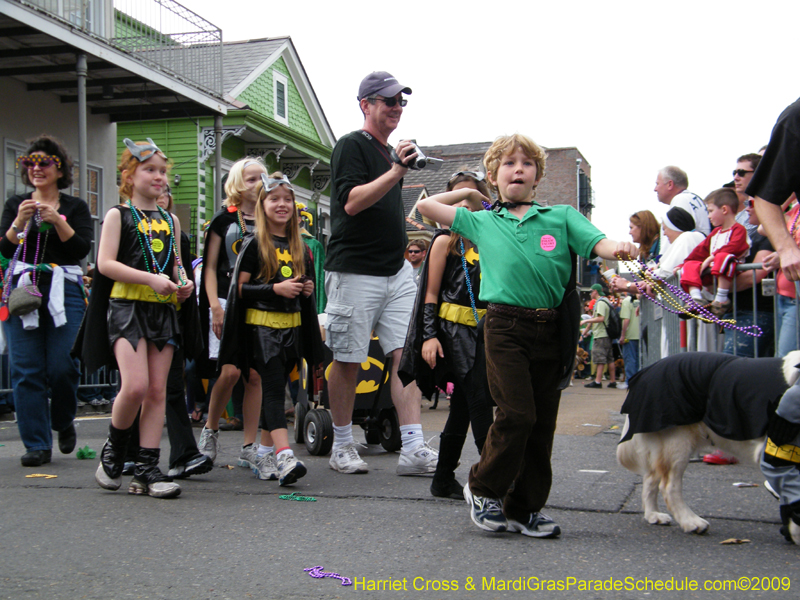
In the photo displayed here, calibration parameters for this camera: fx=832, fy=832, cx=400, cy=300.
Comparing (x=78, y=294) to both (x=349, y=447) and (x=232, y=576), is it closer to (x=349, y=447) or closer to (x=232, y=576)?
(x=349, y=447)

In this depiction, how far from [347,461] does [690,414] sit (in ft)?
7.86

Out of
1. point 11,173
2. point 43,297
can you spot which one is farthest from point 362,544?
point 11,173

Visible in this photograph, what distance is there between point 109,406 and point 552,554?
8.31m

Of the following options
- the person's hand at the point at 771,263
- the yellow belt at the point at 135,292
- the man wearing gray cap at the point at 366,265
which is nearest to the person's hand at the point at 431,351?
the man wearing gray cap at the point at 366,265

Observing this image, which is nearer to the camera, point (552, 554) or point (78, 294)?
point (552, 554)

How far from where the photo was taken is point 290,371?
5309 millimetres

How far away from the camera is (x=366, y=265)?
5258 mm

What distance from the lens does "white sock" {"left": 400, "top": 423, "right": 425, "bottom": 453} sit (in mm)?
5258

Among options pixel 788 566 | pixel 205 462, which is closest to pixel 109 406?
pixel 205 462

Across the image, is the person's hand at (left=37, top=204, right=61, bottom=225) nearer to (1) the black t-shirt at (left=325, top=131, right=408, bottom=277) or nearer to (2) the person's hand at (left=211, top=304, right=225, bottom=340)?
(2) the person's hand at (left=211, top=304, right=225, bottom=340)

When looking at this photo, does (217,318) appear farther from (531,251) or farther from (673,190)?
(673,190)

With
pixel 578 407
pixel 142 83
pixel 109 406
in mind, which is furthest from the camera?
pixel 142 83

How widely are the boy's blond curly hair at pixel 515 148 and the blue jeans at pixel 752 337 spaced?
2.43m

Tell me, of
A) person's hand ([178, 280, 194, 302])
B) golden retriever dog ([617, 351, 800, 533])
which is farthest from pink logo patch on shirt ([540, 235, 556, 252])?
person's hand ([178, 280, 194, 302])
